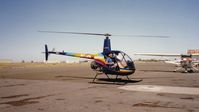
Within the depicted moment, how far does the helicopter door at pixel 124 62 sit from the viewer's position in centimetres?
1833

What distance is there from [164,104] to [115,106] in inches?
82.6

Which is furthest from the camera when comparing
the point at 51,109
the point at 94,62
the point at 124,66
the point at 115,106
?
the point at 94,62

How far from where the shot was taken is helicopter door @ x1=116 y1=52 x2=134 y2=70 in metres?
18.3

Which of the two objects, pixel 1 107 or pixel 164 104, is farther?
pixel 164 104

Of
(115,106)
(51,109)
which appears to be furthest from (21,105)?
(115,106)

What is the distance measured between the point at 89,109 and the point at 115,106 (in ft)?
3.82

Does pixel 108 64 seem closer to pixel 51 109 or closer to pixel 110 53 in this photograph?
pixel 110 53

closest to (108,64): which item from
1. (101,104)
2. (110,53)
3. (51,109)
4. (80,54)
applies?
(110,53)

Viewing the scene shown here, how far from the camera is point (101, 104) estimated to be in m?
9.58

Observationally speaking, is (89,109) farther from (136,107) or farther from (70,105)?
(136,107)

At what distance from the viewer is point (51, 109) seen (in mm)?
8500

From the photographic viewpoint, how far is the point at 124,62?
18359mm

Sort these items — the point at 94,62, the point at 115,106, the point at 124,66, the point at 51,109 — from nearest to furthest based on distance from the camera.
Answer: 1. the point at 51,109
2. the point at 115,106
3. the point at 124,66
4. the point at 94,62

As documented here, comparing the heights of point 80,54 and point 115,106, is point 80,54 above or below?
above
